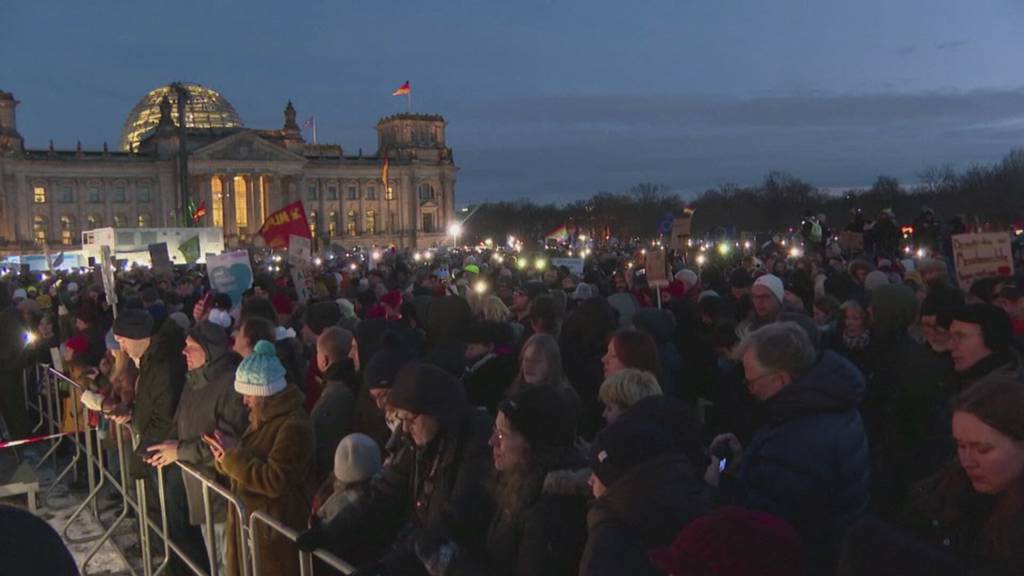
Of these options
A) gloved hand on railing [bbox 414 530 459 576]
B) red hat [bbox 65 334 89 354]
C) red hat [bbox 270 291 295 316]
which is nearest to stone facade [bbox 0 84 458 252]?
red hat [bbox 270 291 295 316]

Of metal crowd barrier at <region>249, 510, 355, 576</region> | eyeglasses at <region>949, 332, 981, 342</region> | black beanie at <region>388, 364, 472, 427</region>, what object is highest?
eyeglasses at <region>949, 332, 981, 342</region>

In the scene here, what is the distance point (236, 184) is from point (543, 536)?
97530 millimetres

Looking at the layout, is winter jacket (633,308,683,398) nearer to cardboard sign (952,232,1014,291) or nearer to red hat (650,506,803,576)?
red hat (650,506,803,576)

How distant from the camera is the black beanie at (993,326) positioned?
4.44 metres

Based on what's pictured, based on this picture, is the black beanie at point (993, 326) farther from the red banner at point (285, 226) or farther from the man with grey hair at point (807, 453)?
the red banner at point (285, 226)

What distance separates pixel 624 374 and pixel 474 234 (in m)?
133

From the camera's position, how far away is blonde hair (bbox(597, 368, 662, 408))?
4.15 metres

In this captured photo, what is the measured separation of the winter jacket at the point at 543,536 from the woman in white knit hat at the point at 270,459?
1.79 m

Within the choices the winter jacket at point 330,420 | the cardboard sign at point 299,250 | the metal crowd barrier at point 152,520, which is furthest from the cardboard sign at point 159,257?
A: the winter jacket at point 330,420

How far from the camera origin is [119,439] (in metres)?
7.26

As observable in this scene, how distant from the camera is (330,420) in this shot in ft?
18.8

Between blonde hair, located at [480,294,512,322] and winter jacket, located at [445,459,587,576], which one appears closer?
winter jacket, located at [445,459,587,576]

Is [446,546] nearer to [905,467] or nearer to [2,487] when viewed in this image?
[905,467]

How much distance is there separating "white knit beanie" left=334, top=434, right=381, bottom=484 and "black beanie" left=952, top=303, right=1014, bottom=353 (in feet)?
10.2
